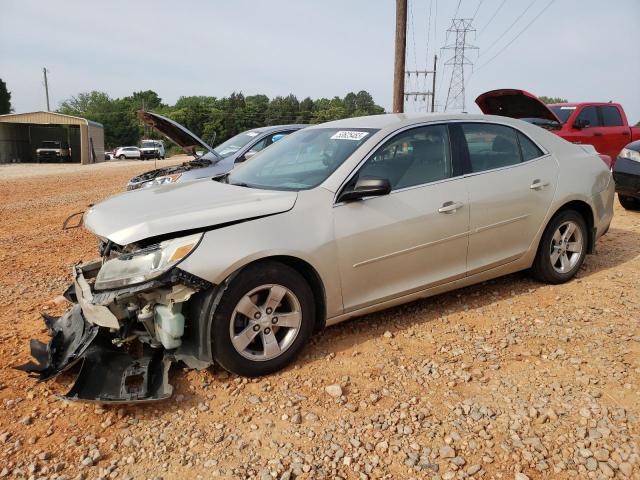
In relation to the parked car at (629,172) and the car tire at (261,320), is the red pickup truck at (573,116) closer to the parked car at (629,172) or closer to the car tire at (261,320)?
the parked car at (629,172)

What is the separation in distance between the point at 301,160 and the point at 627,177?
20.3 feet

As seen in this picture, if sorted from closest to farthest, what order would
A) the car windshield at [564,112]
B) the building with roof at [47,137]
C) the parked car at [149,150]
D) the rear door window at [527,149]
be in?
1. the rear door window at [527,149]
2. the car windshield at [564,112]
3. the building with roof at [47,137]
4. the parked car at [149,150]

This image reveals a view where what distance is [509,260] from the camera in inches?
168

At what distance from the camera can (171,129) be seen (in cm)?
761

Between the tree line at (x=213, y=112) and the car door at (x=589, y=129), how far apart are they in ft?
217

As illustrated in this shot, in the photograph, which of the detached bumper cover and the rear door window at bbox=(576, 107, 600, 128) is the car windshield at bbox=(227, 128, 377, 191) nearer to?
the detached bumper cover

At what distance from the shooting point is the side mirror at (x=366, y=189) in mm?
3318

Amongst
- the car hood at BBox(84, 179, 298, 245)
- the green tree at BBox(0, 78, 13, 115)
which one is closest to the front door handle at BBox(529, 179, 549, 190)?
the car hood at BBox(84, 179, 298, 245)

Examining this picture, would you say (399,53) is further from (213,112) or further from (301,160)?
(213,112)

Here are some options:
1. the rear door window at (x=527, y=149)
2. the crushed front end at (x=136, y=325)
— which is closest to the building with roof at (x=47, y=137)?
the crushed front end at (x=136, y=325)

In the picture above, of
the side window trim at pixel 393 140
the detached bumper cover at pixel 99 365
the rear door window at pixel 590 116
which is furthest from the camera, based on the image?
the rear door window at pixel 590 116

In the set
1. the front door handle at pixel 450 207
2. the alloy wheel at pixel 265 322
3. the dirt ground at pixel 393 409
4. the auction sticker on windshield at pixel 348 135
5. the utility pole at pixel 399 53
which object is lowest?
the dirt ground at pixel 393 409

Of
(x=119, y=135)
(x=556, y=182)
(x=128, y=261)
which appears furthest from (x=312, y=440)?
(x=119, y=135)

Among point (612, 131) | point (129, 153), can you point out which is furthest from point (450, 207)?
point (129, 153)
